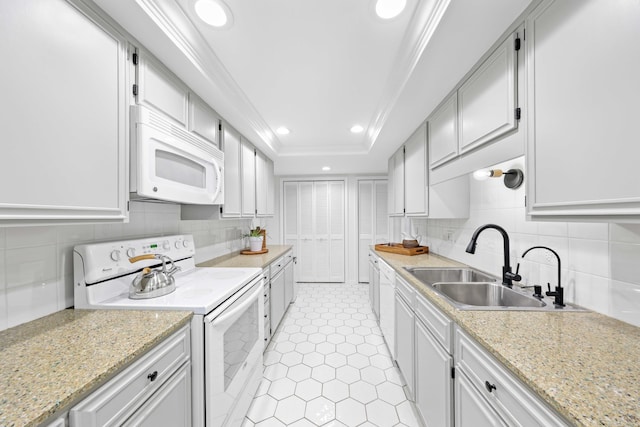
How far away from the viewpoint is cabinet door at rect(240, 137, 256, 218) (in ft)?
8.03

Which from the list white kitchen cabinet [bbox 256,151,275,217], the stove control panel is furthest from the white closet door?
the stove control panel

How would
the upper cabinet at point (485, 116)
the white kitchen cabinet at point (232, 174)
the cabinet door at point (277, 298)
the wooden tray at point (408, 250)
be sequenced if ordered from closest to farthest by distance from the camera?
the upper cabinet at point (485, 116) → the white kitchen cabinet at point (232, 174) → the cabinet door at point (277, 298) → the wooden tray at point (408, 250)

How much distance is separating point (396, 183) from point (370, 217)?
1502mm

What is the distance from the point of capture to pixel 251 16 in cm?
118

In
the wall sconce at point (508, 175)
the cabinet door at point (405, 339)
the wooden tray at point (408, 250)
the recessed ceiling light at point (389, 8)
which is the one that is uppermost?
the recessed ceiling light at point (389, 8)

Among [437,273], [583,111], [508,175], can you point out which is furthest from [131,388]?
[508,175]

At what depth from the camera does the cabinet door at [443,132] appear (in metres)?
1.57

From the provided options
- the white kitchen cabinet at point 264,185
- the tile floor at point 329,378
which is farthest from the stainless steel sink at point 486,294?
the white kitchen cabinet at point 264,185

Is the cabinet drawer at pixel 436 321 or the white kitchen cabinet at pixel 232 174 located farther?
the white kitchen cabinet at pixel 232 174

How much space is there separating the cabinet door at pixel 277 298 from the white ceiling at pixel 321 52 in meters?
1.57

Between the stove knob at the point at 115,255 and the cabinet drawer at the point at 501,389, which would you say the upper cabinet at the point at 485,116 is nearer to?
the cabinet drawer at the point at 501,389

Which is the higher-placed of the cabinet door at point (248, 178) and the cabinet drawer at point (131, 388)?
the cabinet door at point (248, 178)

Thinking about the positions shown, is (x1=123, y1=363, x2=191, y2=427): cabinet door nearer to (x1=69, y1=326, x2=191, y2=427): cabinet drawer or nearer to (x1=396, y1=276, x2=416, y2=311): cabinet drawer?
(x1=69, y1=326, x2=191, y2=427): cabinet drawer

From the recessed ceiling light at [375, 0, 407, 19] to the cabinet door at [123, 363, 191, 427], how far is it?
1.83 metres
